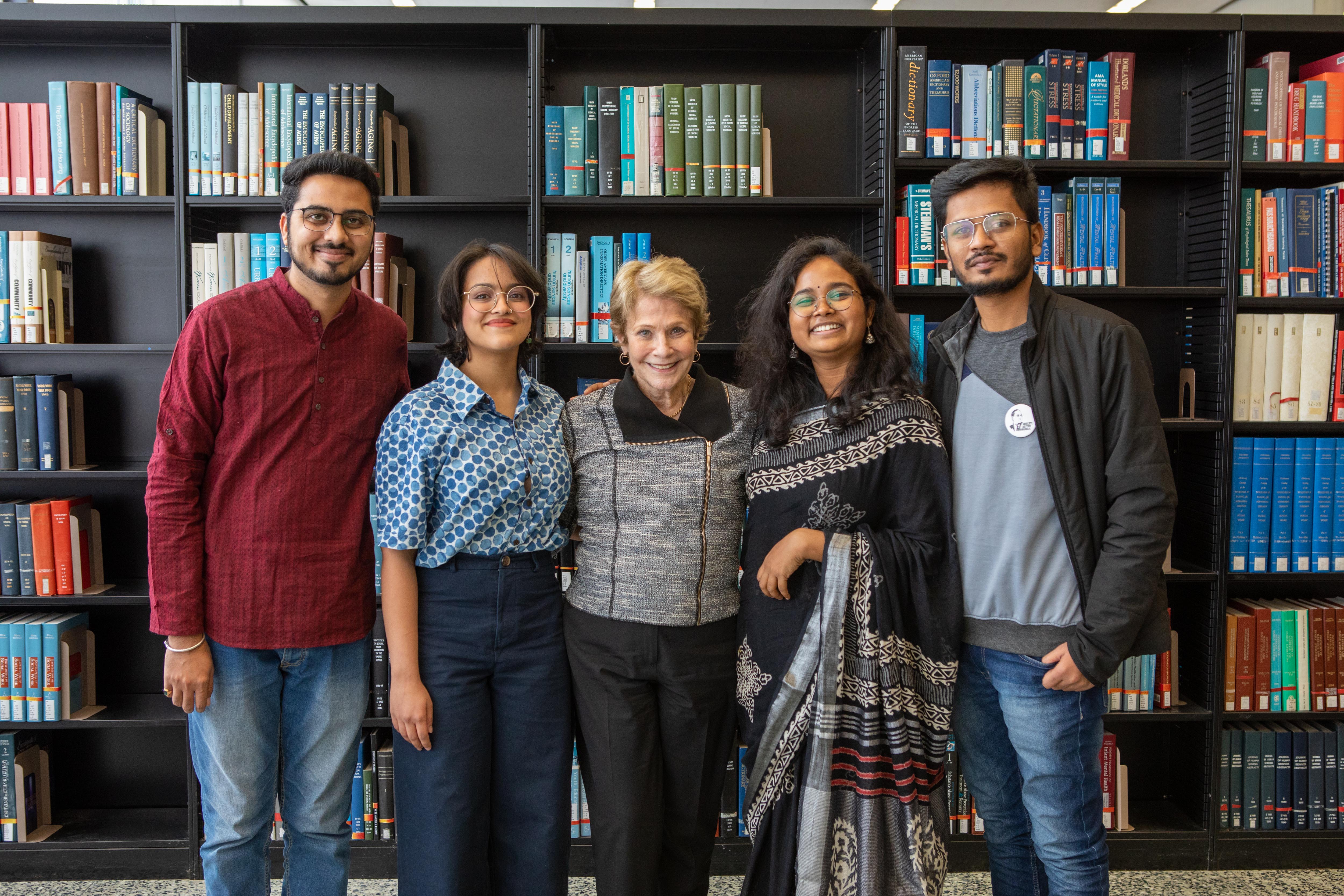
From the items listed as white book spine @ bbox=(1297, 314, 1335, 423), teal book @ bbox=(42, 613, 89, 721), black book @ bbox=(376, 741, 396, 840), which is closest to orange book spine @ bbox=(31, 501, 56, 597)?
teal book @ bbox=(42, 613, 89, 721)

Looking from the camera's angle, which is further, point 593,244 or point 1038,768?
point 593,244

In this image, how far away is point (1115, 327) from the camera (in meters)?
1.61

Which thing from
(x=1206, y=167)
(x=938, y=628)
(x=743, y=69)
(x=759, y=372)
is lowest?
(x=938, y=628)

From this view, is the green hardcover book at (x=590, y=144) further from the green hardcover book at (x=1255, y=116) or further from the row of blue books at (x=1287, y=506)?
the row of blue books at (x=1287, y=506)

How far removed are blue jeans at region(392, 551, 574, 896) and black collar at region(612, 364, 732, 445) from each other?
32cm

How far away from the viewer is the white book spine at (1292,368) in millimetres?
2580

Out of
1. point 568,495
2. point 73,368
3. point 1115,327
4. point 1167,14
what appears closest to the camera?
point 1115,327

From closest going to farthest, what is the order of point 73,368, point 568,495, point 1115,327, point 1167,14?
point 1115,327 → point 568,495 → point 1167,14 → point 73,368

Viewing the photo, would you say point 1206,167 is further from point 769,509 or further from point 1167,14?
point 769,509

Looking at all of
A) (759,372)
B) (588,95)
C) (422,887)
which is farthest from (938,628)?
(588,95)

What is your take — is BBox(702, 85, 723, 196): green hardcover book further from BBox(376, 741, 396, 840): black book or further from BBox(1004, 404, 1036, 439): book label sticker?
BBox(376, 741, 396, 840): black book

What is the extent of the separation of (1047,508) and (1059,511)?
0.03 meters

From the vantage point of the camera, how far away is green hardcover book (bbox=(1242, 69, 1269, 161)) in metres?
2.56

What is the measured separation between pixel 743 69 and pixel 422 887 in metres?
2.59
